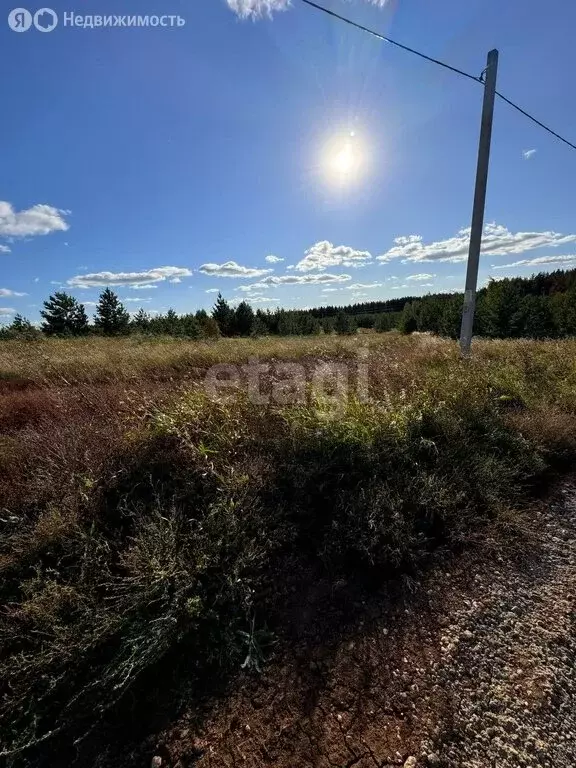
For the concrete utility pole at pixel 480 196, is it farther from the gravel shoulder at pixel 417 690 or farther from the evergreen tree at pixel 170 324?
the evergreen tree at pixel 170 324

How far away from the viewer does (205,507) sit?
2596 millimetres

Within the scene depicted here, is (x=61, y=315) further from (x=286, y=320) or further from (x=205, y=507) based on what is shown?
(x=205, y=507)

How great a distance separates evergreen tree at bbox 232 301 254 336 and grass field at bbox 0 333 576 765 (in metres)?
35.4

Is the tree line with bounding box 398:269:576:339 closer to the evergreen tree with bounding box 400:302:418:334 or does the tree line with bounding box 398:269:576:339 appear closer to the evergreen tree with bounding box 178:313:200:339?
the evergreen tree with bounding box 400:302:418:334

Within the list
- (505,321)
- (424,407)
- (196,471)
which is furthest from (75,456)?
(505,321)

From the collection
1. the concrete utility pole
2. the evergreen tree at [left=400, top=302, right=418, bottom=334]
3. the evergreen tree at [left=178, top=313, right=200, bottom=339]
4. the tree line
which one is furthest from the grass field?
the evergreen tree at [left=400, top=302, right=418, bottom=334]

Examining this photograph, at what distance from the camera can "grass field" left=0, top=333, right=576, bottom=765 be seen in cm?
181

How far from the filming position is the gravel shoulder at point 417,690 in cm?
151

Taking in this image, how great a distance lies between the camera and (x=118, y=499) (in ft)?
8.92

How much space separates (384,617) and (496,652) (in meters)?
0.59

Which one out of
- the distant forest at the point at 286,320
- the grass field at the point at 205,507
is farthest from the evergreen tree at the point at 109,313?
the grass field at the point at 205,507

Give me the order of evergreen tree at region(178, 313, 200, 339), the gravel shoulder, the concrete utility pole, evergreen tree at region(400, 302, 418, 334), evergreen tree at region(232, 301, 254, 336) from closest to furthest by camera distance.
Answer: the gravel shoulder < the concrete utility pole < evergreen tree at region(178, 313, 200, 339) < evergreen tree at region(232, 301, 254, 336) < evergreen tree at region(400, 302, 418, 334)

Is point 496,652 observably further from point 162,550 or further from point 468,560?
point 162,550

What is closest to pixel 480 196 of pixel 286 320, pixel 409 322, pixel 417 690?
pixel 417 690
